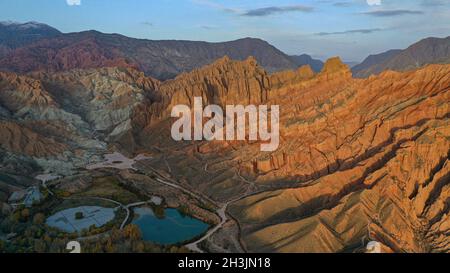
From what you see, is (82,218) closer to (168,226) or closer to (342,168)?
(168,226)

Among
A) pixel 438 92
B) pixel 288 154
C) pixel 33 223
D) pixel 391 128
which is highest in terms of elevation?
pixel 438 92

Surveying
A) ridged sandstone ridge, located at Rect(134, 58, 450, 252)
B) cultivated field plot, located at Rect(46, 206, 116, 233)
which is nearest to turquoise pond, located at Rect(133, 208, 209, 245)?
cultivated field plot, located at Rect(46, 206, 116, 233)

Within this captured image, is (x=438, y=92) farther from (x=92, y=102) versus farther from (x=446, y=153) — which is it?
(x=92, y=102)

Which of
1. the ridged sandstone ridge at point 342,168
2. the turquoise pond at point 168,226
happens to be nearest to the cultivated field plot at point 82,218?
the turquoise pond at point 168,226

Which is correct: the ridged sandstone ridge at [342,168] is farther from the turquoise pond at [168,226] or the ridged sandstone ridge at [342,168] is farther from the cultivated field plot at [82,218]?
the cultivated field plot at [82,218]

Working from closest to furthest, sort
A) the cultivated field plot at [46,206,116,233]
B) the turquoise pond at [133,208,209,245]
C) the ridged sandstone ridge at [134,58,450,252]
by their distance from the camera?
the ridged sandstone ridge at [134,58,450,252]
the turquoise pond at [133,208,209,245]
the cultivated field plot at [46,206,116,233]

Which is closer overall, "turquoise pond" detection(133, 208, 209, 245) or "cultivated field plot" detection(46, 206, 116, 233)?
"turquoise pond" detection(133, 208, 209, 245)

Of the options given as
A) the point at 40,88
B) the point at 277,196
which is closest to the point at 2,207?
the point at 277,196

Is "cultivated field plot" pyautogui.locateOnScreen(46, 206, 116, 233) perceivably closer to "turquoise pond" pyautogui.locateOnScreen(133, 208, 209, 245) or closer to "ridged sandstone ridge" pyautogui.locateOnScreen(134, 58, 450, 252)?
"turquoise pond" pyautogui.locateOnScreen(133, 208, 209, 245)

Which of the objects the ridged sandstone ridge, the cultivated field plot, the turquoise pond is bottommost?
the turquoise pond
